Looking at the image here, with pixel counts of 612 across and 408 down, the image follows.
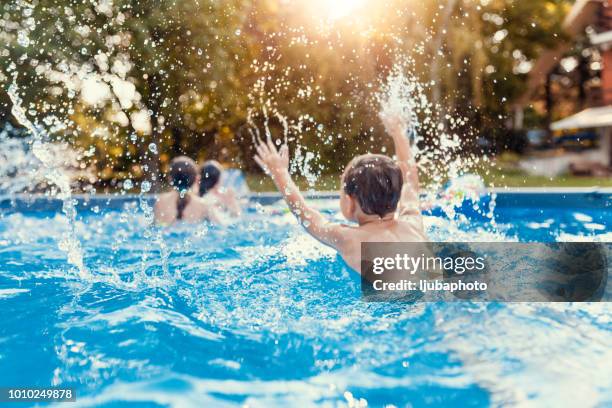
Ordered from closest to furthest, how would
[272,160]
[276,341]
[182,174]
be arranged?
[276,341] < [272,160] < [182,174]

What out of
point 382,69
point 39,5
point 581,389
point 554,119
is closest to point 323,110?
point 382,69

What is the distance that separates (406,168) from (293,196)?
89cm

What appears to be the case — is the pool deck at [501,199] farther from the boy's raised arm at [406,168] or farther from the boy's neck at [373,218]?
the boy's neck at [373,218]

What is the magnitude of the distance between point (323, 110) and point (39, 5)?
571 cm

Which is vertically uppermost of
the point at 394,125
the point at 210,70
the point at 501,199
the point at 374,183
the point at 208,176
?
the point at 210,70

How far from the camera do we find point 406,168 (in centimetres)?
395

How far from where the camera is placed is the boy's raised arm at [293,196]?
3445mm

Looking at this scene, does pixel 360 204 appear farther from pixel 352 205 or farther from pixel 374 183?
pixel 374 183

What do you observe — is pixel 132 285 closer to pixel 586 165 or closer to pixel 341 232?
pixel 341 232

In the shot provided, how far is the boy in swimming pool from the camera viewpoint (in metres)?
3.26

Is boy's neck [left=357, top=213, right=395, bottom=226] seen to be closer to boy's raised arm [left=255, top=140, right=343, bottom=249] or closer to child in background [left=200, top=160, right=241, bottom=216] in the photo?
boy's raised arm [left=255, top=140, right=343, bottom=249]

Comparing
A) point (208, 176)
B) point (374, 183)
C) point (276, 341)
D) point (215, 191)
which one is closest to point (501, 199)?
point (215, 191)

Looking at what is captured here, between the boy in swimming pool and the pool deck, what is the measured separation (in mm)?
4359

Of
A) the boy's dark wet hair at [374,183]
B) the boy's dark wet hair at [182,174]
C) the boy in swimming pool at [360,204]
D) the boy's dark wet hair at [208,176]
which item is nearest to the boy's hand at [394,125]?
the boy in swimming pool at [360,204]
